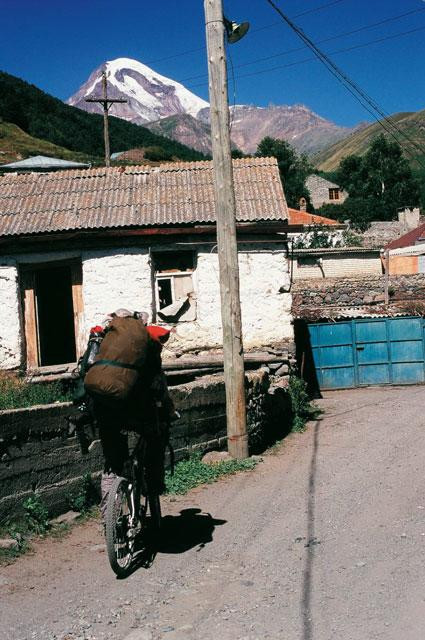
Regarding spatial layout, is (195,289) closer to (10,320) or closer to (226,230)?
(10,320)

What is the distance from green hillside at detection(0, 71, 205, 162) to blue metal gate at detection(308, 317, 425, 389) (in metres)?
55.8

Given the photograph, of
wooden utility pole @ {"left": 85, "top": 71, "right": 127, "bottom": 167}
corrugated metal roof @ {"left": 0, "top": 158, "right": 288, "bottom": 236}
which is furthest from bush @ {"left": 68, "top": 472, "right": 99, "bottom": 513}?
wooden utility pole @ {"left": 85, "top": 71, "right": 127, "bottom": 167}

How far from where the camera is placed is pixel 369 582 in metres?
4.32

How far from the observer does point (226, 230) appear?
27.0ft

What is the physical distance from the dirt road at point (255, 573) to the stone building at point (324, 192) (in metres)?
76.4

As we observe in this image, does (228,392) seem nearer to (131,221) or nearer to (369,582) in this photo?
(369,582)

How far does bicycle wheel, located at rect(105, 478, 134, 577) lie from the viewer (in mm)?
4352

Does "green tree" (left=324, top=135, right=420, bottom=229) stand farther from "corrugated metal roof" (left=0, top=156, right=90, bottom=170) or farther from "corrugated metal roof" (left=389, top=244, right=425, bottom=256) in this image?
"corrugated metal roof" (left=0, top=156, right=90, bottom=170)

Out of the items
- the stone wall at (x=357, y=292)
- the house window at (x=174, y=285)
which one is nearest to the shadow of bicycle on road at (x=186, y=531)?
the house window at (x=174, y=285)

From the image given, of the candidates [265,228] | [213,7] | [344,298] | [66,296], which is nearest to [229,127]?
[213,7]

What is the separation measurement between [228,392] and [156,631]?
15.1 feet

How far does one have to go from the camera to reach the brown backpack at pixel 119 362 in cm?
433

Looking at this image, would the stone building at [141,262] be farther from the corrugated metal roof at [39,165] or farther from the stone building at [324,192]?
the stone building at [324,192]

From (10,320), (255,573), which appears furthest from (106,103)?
(255,573)
